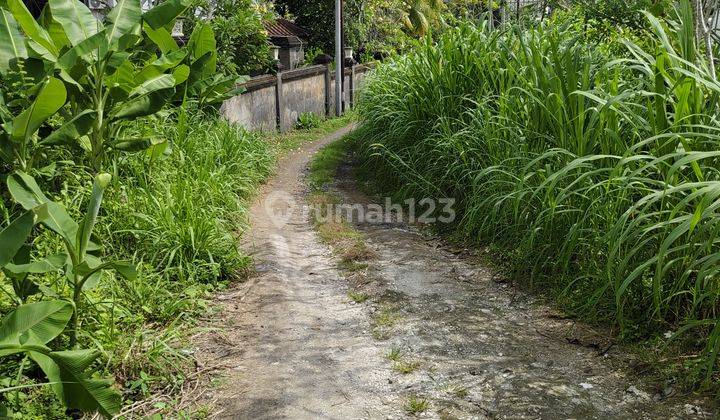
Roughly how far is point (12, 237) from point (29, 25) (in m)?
2.83

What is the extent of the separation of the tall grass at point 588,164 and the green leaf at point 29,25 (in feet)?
11.4

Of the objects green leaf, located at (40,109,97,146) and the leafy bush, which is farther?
the leafy bush

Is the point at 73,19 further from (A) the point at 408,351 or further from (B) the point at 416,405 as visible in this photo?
(B) the point at 416,405

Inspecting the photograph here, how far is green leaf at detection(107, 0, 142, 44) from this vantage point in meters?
5.81

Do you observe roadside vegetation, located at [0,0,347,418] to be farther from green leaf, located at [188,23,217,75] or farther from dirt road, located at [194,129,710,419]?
dirt road, located at [194,129,710,419]

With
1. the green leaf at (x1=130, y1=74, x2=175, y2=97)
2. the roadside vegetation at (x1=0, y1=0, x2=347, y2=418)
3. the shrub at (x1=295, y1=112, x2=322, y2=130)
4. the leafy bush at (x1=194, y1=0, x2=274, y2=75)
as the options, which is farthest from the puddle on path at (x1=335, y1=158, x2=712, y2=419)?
the shrub at (x1=295, y1=112, x2=322, y2=130)

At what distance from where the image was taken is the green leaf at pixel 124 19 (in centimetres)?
581

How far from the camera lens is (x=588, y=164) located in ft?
15.7

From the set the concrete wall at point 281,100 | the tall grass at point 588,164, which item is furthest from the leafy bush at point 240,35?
the tall grass at point 588,164

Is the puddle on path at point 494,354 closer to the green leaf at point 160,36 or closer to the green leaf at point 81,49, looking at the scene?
the green leaf at point 81,49

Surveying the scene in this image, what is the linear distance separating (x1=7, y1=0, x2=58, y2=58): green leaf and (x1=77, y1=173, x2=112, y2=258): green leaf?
6.73 ft

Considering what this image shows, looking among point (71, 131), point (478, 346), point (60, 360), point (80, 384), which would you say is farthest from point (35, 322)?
point (478, 346)

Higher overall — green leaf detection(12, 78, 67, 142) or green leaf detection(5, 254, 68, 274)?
green leaf detection(12, 78, 67, 142)

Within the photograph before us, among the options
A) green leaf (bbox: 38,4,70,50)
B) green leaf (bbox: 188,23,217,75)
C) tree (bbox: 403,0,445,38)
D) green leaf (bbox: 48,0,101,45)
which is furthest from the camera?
tree (bbox: 403,0,445,38)
